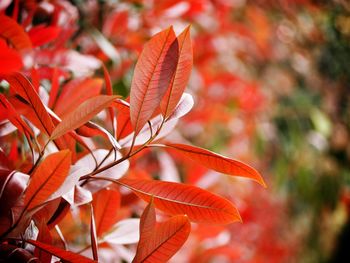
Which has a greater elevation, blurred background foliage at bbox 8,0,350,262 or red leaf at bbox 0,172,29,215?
red leaf at bbox 0,172,29,215

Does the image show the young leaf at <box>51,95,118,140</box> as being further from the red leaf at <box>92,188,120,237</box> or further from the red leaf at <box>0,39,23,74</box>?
the red leaf at <box>92,188,120,237</box>

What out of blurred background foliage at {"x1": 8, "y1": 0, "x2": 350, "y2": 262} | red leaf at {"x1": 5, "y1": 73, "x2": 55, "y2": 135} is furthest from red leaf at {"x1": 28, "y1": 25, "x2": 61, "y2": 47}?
blurred background foliage at {"x1": 8, "y1": 0, "x2": 350, "y2": 262}

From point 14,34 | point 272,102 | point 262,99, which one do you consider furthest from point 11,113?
point 272,102

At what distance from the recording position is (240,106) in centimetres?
178

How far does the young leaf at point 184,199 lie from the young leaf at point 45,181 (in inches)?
3.1

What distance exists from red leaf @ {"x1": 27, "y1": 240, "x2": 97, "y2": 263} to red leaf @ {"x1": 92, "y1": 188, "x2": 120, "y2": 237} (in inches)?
5.6

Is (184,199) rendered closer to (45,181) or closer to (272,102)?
(45,181)

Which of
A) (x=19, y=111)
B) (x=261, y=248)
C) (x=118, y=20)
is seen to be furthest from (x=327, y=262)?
(x=19, y=111)

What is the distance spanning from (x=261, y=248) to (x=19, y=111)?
1797 millimetres

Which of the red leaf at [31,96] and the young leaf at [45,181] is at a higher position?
the red leaf at [31,96]

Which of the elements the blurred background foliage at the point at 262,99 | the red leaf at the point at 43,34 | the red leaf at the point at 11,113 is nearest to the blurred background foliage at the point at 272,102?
the blurred background foliage at the point at 262,99

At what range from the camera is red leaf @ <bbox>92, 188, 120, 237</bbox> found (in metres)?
0.62

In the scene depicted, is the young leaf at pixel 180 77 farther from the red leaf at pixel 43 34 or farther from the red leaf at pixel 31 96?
the red leaf at pixel 43 34

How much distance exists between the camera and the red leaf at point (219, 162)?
510mm
